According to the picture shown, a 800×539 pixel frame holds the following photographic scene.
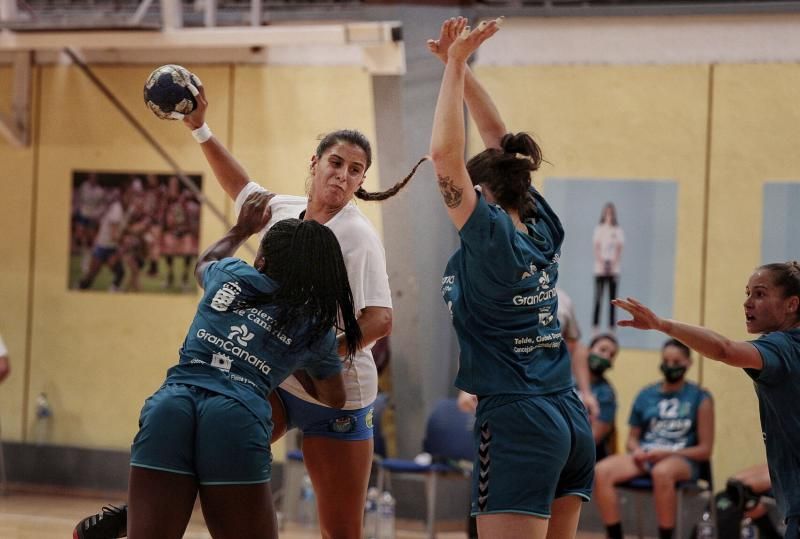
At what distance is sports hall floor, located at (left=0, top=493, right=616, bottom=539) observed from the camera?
28.1 feet

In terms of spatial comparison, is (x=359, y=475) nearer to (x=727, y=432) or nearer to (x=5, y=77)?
(x=727, y=432)

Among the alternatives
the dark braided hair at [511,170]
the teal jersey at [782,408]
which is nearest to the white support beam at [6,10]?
the dark braided hair at [511,170]

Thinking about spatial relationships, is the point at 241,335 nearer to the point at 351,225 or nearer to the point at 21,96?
the point at 351,225

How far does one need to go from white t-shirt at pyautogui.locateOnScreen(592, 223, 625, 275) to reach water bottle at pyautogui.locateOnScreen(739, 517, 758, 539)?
2.33 meters

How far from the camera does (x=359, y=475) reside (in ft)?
15.6

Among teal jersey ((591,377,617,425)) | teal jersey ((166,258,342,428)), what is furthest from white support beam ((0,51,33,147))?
teal jersey ((166,258,342,428))

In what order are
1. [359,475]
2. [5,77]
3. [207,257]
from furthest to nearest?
[5,77] → [359,475] → [207,257]

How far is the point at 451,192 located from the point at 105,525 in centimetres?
174

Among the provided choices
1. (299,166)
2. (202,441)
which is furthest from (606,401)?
(202,441)

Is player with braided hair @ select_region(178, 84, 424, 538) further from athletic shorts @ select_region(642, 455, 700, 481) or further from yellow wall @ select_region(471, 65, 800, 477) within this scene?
yellow wall @ select_region(471, 65, 800, 477)

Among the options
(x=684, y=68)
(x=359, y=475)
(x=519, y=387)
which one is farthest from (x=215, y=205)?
(x=519, y=387)

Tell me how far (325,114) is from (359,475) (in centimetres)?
647

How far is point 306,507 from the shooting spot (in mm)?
9859

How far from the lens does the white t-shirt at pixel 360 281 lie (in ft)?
15.2
